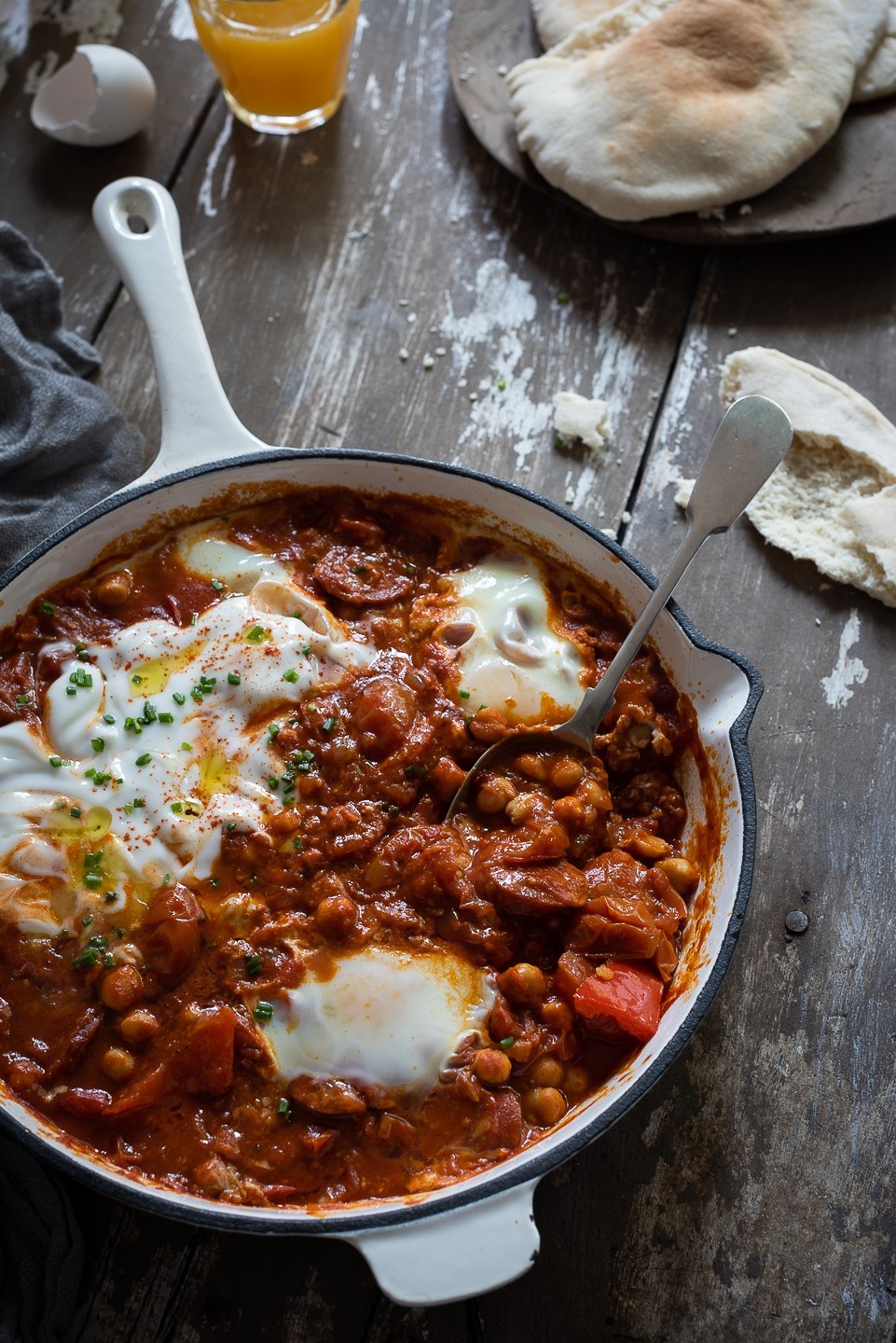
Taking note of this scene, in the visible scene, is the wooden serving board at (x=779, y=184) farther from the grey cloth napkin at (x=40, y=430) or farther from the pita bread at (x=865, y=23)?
the grey cloth napkin at (x=40, y=430)

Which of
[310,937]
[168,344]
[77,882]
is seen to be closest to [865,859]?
[310,937]

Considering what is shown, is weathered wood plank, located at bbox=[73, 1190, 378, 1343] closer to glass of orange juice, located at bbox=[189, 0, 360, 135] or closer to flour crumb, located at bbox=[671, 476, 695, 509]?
flour crumb, located at bbox=[671, 476, 695, 509]

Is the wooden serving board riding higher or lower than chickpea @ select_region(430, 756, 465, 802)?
higher

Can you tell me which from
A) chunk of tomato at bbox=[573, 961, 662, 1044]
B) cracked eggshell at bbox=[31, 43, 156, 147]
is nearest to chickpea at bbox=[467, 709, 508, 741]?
chunk of tomato at bbox=[573, 961, 662, 1044]

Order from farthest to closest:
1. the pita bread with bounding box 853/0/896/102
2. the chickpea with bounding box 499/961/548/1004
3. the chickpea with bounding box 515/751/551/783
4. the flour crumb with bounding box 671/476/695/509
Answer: the pita bread with bounding box 853/0/896/102 → the flour crumb with bounding box 671/476/695/509 → the chickpea with bounding box 515/751/551/783 → the chickpea with bounding box 499/961/548/1004

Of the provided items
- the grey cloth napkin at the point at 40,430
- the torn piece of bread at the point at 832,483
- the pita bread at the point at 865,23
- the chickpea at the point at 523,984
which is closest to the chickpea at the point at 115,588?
the grey cloth napkin at the point at 40,430
